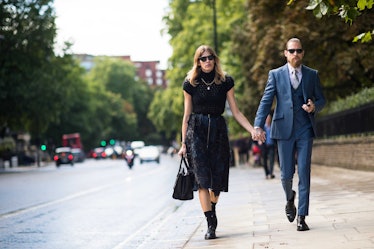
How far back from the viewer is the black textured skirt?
9.23 meters

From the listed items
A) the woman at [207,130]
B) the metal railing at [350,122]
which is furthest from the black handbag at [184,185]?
the metal railing at [350,122]

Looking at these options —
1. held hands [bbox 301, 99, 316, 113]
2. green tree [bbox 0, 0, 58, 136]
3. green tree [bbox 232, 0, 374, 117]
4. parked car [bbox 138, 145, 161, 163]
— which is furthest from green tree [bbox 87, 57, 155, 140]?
held hands [bbox 301, 99, 316, 113]

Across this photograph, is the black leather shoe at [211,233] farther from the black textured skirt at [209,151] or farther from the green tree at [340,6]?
the green tree at [340,6]

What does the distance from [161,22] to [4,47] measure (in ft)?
57.6

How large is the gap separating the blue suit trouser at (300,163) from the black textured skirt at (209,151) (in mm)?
616

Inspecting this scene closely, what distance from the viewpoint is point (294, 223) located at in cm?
1000

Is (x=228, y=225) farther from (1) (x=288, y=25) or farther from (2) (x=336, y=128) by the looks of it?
(1) (x=288, y=25)

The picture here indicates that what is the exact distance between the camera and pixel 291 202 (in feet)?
30.8

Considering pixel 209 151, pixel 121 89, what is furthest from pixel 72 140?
pixel 209 151

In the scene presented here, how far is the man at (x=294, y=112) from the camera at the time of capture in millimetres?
9055

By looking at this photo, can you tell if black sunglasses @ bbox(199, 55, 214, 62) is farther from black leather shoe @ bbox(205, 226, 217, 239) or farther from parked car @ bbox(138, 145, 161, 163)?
parked car @ bbox(138, 145, 161, 163)

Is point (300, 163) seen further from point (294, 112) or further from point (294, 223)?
point (294, 223)

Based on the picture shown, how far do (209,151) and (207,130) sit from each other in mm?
225

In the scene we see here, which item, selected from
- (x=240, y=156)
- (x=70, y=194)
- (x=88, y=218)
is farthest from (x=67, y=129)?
(x=88, y=218)
